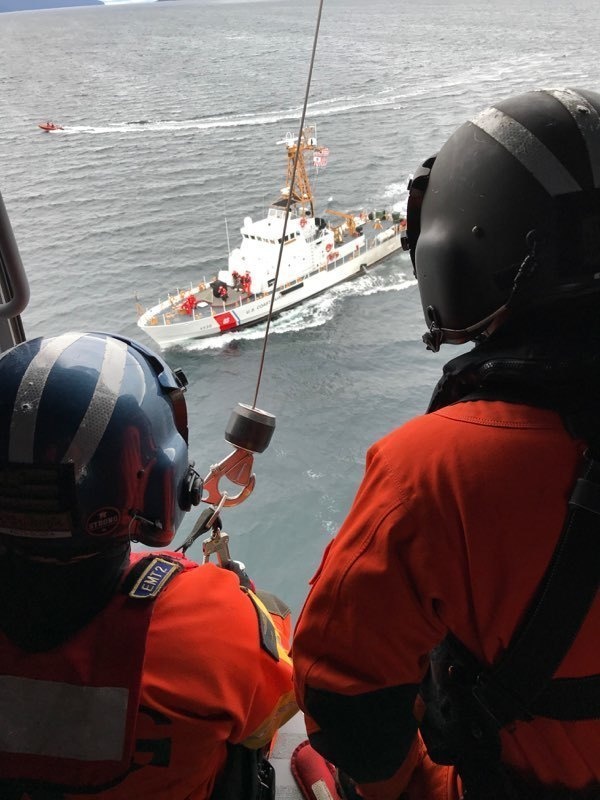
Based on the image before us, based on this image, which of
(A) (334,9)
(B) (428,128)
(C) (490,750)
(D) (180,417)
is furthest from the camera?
(A) (334,9)

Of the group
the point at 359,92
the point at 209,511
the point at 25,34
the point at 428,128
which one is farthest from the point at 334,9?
the point at 209,511

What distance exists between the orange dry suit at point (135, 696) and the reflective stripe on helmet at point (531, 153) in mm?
583

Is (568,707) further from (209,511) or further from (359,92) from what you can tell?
(359,92)

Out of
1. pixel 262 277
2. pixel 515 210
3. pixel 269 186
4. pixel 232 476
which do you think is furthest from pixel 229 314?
pixel 515 210

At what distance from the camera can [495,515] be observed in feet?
1.77

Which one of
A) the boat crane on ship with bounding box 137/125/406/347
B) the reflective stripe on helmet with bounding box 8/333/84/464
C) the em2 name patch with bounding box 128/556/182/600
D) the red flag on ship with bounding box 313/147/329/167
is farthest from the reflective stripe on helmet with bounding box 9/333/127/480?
the red flag on ship with bounding box 313/147/329/167

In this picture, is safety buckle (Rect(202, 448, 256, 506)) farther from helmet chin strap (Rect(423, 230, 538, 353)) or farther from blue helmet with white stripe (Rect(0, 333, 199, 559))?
helmet chin strap (Rect(423, 230, 538, 353))

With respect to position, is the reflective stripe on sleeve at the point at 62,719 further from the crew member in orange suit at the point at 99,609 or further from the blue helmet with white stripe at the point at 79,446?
the blue helmet with white stripe at the point at 79,446

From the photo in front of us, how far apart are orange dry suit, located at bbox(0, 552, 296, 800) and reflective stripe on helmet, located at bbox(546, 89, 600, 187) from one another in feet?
2.04

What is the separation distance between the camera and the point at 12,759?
647 millimetres

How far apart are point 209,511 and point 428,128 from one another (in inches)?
768

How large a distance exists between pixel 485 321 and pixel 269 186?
17589 mm

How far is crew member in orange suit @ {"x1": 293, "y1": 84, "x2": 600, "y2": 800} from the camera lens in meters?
0.54

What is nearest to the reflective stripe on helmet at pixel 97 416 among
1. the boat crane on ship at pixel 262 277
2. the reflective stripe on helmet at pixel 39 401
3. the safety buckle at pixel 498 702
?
the reflective stripe on helmet at pixel 39 401
